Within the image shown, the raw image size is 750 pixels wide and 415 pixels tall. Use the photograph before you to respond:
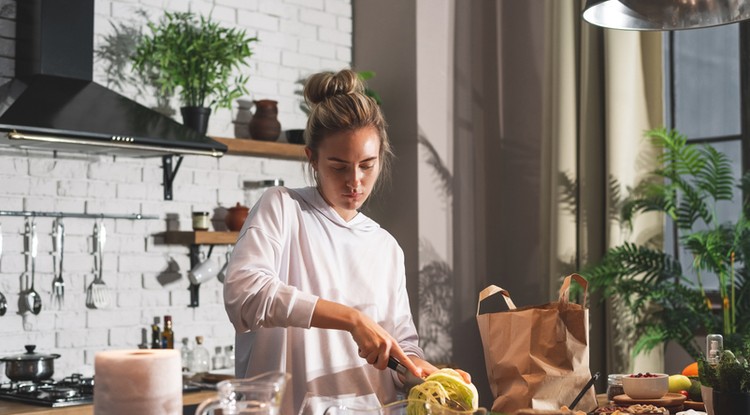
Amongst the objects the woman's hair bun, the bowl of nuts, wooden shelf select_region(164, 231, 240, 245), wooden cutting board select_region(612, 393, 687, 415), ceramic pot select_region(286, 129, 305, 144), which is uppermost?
ceramic pot select_region(286, 129, 305, 144)

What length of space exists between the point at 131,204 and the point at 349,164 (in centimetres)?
209

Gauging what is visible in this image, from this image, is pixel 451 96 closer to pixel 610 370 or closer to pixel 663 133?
pixel 663 133

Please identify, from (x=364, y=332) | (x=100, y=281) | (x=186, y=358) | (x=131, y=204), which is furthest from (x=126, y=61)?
(x=364, y=332)

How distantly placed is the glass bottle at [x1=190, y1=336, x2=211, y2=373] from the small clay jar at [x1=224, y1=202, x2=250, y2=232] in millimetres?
535

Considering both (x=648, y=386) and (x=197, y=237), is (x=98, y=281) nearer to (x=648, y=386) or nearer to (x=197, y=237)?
(x=197, y=237)

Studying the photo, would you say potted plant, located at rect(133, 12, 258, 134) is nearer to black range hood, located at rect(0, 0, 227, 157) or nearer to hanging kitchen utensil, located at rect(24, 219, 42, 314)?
black range hood, located at rect(0, 0, 227, 157)

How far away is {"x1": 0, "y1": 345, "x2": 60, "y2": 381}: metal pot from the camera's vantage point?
3.35 m

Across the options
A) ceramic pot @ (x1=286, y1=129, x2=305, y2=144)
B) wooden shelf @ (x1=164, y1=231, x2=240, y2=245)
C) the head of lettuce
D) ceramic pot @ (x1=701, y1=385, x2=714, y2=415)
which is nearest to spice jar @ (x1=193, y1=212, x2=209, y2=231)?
wooden shelf @ (x1=164, y1=231, x2=240, y2=245)

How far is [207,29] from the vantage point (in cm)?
418

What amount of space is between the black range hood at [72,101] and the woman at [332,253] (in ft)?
4.43

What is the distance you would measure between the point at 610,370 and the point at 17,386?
2464mm

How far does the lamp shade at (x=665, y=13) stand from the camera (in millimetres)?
2201

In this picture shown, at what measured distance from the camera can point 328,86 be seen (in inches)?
87.4

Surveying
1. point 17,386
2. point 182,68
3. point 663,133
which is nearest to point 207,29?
point 182,68
